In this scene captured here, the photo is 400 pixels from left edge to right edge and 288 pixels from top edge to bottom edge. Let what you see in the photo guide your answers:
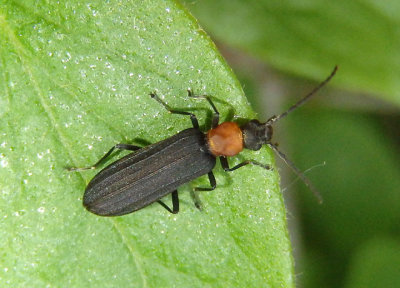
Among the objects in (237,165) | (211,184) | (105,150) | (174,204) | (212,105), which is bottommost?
(174,204)

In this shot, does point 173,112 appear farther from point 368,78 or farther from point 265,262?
point 368,78

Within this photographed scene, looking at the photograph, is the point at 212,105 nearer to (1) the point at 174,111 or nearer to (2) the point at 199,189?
(1) the point at 174,111

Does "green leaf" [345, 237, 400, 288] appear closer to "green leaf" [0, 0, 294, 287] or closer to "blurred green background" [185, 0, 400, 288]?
"blurred green background" [185, 0, 400, 288]

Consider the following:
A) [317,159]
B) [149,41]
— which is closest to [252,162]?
[149,41]

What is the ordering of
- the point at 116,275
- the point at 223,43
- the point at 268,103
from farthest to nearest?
the point at 268,103 → the point at 223,43 → the point at 116,275

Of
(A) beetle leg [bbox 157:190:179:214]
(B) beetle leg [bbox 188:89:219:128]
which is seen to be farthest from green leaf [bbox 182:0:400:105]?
(A) beetle leg [bbox 157:190:179:214]

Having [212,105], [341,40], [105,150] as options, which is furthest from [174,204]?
[341,40]
